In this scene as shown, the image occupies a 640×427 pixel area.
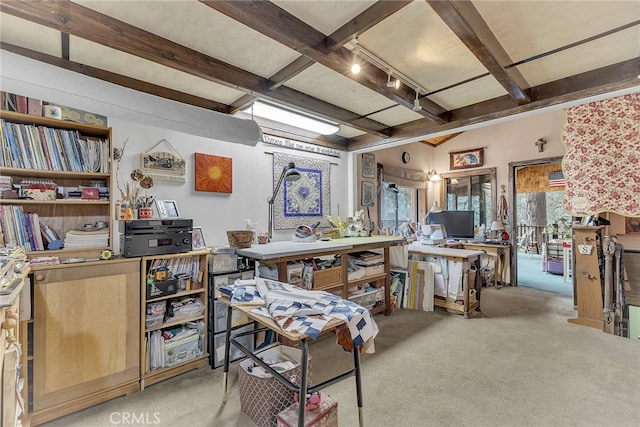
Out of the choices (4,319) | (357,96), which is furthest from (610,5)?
(4,319)

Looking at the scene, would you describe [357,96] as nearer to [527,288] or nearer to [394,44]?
[394,44]

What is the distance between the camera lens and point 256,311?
158cm

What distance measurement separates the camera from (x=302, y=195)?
378 centimetres

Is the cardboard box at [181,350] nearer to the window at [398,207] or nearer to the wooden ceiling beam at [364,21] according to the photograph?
the wooden ceiling beam at [364,21]

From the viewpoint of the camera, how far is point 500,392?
2025mm

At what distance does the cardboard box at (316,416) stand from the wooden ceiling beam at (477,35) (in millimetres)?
2248

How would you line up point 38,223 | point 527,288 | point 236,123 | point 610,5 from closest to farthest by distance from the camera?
point 610,5
point 38,223
point 236,123
point 527,288

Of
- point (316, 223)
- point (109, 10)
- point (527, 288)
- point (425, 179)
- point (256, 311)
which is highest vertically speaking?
point (109, 10)

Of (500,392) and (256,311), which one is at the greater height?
(256,311)

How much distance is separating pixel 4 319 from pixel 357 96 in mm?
2972

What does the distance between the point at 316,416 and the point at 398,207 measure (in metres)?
4.62

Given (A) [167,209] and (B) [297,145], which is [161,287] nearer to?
(A) [167,209]

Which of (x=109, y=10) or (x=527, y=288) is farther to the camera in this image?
(x=527, y=288)

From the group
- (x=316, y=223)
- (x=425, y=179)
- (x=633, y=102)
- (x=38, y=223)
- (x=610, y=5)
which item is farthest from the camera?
(x=425, y=179)
